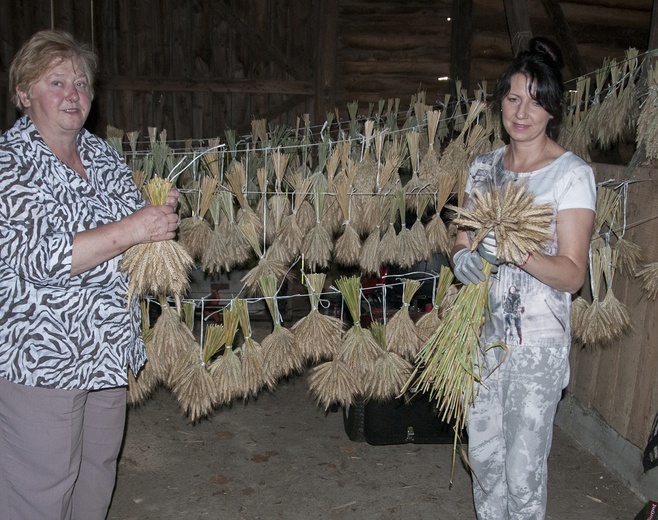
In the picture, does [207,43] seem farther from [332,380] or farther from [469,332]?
[469,332]

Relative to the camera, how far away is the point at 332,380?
2.70m

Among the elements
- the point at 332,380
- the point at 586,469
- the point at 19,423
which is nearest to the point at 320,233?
the point at 332,380

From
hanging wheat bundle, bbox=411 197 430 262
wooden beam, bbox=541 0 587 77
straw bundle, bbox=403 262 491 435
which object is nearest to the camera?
straw bundle, bbox=403 262 491 435

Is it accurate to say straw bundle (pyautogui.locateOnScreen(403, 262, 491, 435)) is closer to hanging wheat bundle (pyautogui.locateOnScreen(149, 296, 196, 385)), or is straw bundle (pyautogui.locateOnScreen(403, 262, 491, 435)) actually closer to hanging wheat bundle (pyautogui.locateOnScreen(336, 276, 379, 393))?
hanging wheat bundle (pyautogui.locateOnScreen(336, 276, 379, 393))

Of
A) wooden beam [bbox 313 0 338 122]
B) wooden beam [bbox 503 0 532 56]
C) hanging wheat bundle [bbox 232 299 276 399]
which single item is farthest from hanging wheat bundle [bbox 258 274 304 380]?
wooden beam [bbox 313 0 338 122]

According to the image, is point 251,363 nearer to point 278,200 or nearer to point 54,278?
point 278,200

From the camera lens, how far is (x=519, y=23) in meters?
3.65

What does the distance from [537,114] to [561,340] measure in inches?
25.0

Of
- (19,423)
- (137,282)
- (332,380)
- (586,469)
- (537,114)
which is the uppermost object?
(537,114)

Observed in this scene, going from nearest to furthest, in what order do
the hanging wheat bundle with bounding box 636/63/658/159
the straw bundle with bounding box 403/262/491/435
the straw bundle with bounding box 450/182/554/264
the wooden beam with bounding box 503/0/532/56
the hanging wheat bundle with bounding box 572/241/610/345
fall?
the straw bundle with bounding box 450/182/554/264 < the straw bundle with bounding box 403/262/491/435 < the hanging wheat bundle with bounding box 636/63/658/159 < the hanging wheat bundle with bounding box 572/241/610/345 < the wooden beam with bounding box 503/0/532/56

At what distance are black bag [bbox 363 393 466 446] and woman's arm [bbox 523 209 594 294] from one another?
165 cm

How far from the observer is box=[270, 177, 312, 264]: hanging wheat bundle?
8.98 feet

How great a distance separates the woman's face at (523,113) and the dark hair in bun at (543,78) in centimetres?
1

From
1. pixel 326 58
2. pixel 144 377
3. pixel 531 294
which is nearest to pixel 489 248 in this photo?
pixel 531 294
